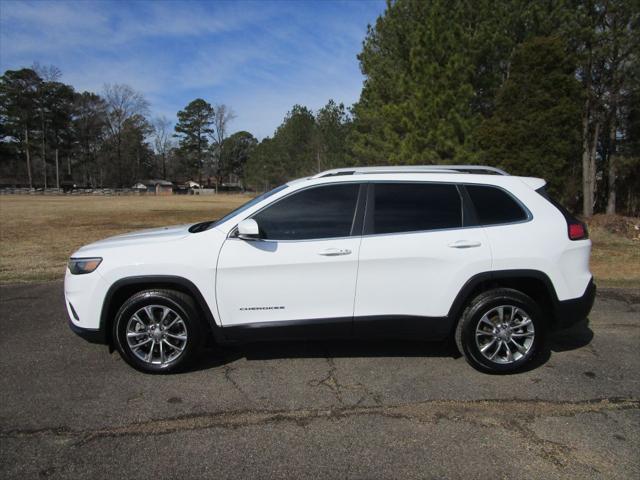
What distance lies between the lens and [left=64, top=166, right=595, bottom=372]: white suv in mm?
→ 3748

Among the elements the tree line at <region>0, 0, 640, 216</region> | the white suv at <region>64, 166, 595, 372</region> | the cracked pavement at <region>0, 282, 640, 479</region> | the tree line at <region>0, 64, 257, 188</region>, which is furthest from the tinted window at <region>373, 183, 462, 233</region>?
the tree line at <region>0, 64, 257, 188</region>

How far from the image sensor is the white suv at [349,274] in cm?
375

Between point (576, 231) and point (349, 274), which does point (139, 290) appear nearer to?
point (349, 274)

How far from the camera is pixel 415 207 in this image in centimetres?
393

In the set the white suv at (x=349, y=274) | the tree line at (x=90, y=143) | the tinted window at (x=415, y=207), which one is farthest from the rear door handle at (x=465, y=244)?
the tree line at (x=90, y=143)

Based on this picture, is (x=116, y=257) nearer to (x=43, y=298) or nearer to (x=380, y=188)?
(x=380, y=188)

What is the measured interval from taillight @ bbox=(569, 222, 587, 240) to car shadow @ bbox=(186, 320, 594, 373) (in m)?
1.02

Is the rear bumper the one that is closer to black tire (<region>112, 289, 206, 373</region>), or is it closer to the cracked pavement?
the cracked pavement

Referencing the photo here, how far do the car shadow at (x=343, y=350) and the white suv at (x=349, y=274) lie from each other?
42 centimetres

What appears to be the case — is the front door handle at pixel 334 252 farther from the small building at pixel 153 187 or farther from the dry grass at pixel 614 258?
the small building at pixel 153 187

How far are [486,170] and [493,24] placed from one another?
602 inches

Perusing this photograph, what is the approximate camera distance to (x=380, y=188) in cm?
397

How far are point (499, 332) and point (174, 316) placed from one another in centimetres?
280

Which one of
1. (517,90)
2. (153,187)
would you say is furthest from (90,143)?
(517,90)
